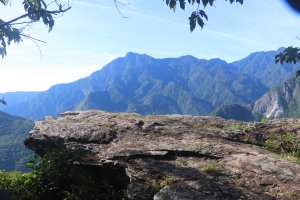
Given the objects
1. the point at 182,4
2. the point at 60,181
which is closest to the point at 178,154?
the point at 60,181

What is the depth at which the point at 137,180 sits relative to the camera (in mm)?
10273

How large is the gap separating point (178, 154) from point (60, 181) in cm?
371

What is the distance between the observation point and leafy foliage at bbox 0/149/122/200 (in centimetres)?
1020

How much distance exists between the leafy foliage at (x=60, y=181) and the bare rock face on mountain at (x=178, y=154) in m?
0.68

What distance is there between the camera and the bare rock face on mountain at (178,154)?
967cm

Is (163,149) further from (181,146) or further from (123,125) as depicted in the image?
(123,125)

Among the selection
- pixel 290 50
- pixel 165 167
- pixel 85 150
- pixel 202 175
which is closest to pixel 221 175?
pixel 202 175

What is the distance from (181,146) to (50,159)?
4.20 metres

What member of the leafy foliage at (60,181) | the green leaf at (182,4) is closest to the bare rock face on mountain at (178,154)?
the leafy foliage at (60,181)

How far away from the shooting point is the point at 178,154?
12125 mm

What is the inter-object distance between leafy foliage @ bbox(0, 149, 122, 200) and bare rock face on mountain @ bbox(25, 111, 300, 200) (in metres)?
0.68

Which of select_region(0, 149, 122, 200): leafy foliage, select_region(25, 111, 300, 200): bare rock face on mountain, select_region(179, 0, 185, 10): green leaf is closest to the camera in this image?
select_region(179, 0, 185, 10): green leaf

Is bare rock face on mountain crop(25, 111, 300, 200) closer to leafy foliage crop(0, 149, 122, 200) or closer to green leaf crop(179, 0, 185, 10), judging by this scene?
leafy foliage crop(0, 149, 122, 200)

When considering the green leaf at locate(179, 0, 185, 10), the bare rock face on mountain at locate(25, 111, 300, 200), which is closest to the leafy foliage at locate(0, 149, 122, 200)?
the bare rock face on mountain at locate(25, 111, 300, 200)
